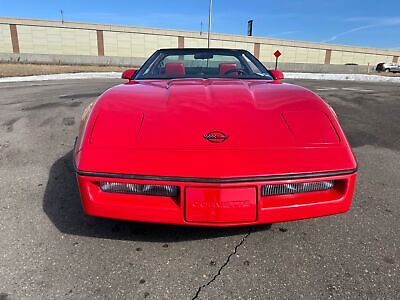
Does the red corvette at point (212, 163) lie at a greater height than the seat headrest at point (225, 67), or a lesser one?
lesser

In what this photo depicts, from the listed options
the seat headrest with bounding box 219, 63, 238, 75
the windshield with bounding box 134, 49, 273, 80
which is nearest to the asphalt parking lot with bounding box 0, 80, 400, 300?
the windshield with bounding box 134, 49, 273, 80

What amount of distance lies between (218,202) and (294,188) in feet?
1.54

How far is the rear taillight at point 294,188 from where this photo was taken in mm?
1663

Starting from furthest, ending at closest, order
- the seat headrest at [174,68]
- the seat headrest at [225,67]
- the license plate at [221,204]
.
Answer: the seat headrest at [225,67], the seat headrest at [174,68], the license plate at [221,204]

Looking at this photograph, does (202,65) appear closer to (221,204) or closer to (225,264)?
(221,204)

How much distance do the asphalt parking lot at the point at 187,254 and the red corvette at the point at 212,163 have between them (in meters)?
0.33

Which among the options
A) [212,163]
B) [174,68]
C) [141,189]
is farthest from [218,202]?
[174,68]

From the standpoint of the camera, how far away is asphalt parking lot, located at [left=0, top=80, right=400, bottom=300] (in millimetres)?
1614

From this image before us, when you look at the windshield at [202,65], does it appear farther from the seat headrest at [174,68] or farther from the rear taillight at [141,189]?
the rear taillight at [141,189]

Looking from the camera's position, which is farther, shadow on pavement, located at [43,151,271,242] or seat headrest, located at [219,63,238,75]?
seat headrest, located at [219,63,238,75]

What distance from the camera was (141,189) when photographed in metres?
1.70

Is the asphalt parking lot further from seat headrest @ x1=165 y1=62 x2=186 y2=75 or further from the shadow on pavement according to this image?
seat headrest @ x1=165 y1=62 x2=186 y2=75

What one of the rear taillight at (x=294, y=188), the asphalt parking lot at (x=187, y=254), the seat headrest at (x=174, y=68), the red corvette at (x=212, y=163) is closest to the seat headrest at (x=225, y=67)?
the seat headrest at (x=174, y=68)

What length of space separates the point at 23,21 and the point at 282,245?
40.5 metres
